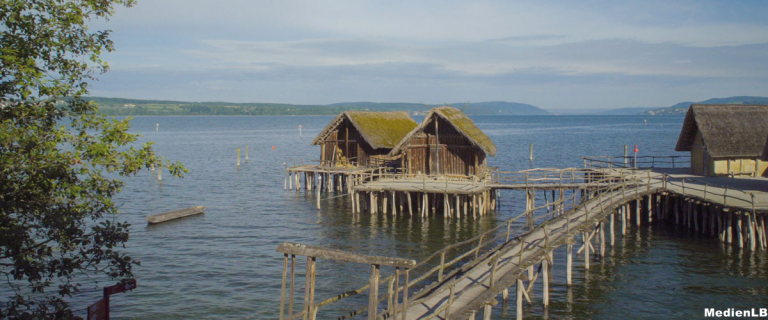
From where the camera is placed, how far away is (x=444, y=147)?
34375 millimetres

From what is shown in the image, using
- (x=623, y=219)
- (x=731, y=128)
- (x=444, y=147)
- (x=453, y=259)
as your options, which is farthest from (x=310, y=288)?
(x=731, y=128)

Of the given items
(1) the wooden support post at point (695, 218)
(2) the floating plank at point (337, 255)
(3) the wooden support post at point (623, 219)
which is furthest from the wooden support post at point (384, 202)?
(2) the floating plank at point (337, 255)

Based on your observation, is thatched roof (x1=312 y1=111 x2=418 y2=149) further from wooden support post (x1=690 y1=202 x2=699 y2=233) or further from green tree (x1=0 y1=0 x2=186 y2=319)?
green tree (x1=0 y1=0 x2=186 y2=319)

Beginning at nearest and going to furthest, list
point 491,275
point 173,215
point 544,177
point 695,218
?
point 491,275 → point 695,218 → point 173,215 → point 544,177

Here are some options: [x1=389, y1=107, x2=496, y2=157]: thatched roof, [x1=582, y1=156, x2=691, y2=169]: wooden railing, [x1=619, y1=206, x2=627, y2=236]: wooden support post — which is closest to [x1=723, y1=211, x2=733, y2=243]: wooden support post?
[x1=619, y1=206, x2=627, y2=236]: wooden support post

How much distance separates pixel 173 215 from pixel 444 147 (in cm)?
1471

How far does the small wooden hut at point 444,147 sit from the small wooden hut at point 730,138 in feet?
35.2

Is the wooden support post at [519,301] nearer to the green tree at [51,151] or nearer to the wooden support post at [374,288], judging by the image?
the wooden support post at [374,288]

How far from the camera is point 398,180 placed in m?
34.4

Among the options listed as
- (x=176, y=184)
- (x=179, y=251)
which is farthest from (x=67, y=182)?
(x=176, y=184)

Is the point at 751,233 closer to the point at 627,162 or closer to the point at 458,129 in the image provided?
the point at 458,129

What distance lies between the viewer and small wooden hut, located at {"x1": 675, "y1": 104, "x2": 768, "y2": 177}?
1228 inches

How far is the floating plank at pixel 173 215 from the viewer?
102 feet

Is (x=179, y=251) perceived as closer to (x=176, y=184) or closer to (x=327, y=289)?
(x=327, y=289)
